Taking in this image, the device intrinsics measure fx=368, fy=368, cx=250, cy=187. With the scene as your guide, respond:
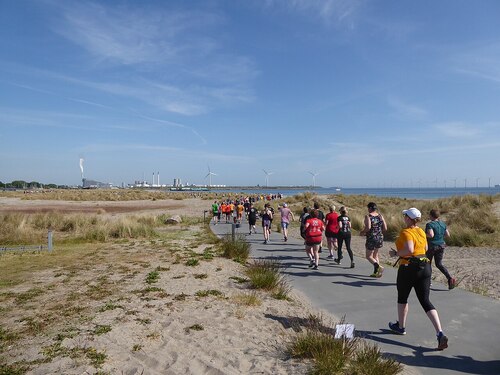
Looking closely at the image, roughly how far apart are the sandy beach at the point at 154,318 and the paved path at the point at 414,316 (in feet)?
1.94

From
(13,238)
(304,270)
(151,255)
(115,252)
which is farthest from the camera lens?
(13,238)

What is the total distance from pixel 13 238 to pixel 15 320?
1160 cm

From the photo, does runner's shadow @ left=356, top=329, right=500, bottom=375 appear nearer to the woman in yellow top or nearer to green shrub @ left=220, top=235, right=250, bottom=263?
the woman in yellow top

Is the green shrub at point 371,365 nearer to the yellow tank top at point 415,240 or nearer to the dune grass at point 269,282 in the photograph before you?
the yellow tank top at point 415,240

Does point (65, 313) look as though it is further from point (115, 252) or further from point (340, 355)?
point (115, 252)

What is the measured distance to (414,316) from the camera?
6.00 metres

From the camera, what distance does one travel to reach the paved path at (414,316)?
4480 mm

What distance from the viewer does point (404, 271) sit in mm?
4996

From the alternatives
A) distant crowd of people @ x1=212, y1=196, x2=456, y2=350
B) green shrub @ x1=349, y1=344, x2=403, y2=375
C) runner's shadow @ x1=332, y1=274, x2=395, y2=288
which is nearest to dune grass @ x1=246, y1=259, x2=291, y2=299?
runner's shadow @ x1=332, y1=274, x2=395, y2=288

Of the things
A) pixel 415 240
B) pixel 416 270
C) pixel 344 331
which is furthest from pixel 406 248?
pixel 344 331

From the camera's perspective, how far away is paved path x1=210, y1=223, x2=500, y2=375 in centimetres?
448

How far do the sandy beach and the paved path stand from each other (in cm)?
59

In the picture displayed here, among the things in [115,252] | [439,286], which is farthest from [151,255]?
[439,286]

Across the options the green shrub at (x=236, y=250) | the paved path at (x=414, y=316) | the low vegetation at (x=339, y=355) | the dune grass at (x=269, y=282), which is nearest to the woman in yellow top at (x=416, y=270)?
the paved path at (x=414, y=316)
